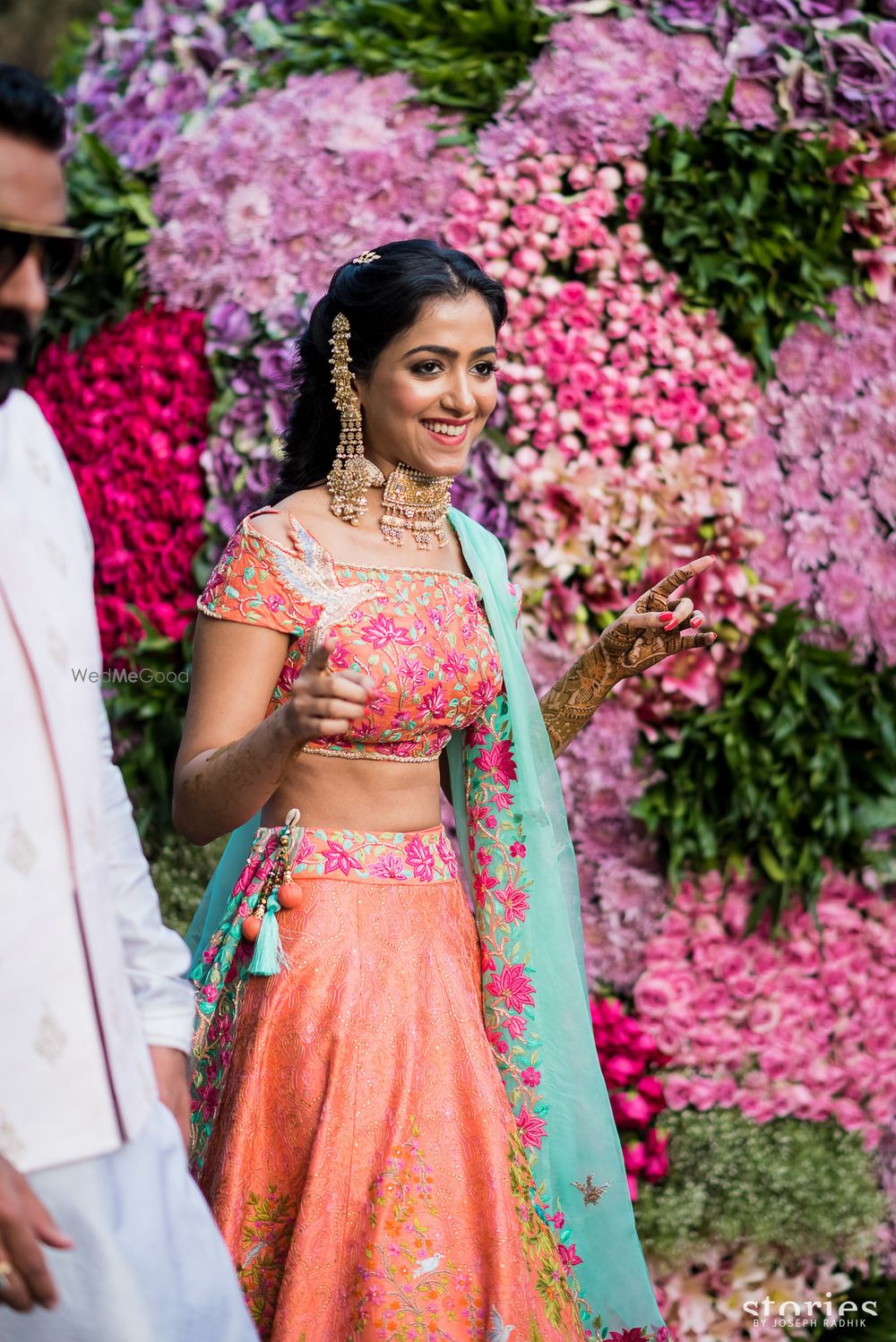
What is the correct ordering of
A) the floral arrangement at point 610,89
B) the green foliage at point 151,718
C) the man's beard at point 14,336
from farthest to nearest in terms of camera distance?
the green foliage at point 151,718 < the floral arrangement at point 610,89 < the man's beard at point 14,336

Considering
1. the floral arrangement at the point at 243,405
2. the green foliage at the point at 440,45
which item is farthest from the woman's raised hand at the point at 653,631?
the green foliage at the point at 440,45

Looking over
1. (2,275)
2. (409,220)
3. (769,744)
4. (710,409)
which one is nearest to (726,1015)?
(769,744)

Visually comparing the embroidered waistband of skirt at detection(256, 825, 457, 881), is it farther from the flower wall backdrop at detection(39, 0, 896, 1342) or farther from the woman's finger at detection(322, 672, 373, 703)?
the flower wall backdrop at detection(39, 0, 896, 1342)

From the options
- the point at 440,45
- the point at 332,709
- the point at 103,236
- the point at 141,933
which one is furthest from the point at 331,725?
the point at 103,236

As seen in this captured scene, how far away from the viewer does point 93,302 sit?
14.8 ft

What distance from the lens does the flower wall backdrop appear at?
3.80 m

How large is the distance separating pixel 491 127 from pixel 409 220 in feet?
1.06

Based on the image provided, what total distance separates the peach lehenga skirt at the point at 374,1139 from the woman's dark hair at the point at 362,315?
745mm

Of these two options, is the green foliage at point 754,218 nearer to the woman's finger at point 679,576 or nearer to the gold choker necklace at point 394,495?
the woman's finger at point 679,576

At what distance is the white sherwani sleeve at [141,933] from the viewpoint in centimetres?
170

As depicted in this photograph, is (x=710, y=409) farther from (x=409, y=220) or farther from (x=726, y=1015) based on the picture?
(x=726, y=1015)

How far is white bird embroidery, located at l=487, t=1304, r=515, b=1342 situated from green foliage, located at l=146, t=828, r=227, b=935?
74.2 inches

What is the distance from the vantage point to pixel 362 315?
283 centimetres

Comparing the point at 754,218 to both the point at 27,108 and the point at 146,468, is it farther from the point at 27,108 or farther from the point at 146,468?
the point at 27,108
